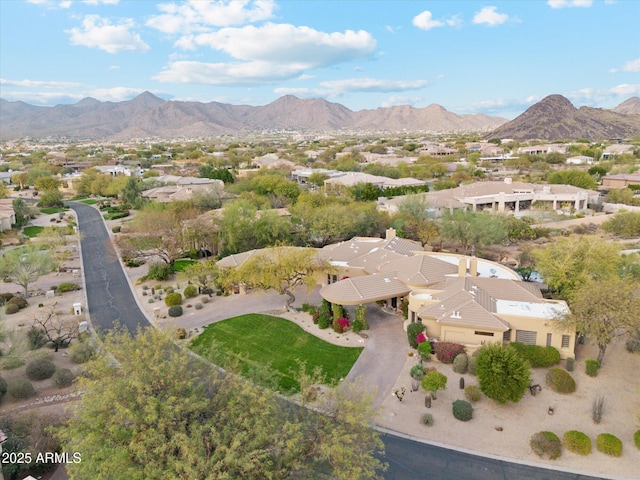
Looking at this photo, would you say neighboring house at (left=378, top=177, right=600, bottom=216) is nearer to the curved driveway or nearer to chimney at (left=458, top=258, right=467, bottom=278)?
chimney at (left=458, top=258, right=467, bottom=278)

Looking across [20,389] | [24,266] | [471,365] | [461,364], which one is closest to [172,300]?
[20,389]

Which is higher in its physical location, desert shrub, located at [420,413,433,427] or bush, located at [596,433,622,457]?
bush, located at [596,433,622,457]

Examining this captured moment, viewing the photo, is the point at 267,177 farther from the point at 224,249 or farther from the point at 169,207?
the point at 224,249

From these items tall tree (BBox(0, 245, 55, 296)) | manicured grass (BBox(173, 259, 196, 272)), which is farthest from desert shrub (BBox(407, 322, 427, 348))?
tall tree (BBox(0, 245, 55, 296))

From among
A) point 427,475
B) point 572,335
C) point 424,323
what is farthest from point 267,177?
point 427,475

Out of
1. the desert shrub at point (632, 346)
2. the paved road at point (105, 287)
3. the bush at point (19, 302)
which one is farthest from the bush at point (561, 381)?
the bush at point (19, 302)

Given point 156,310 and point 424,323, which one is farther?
point 156,310
